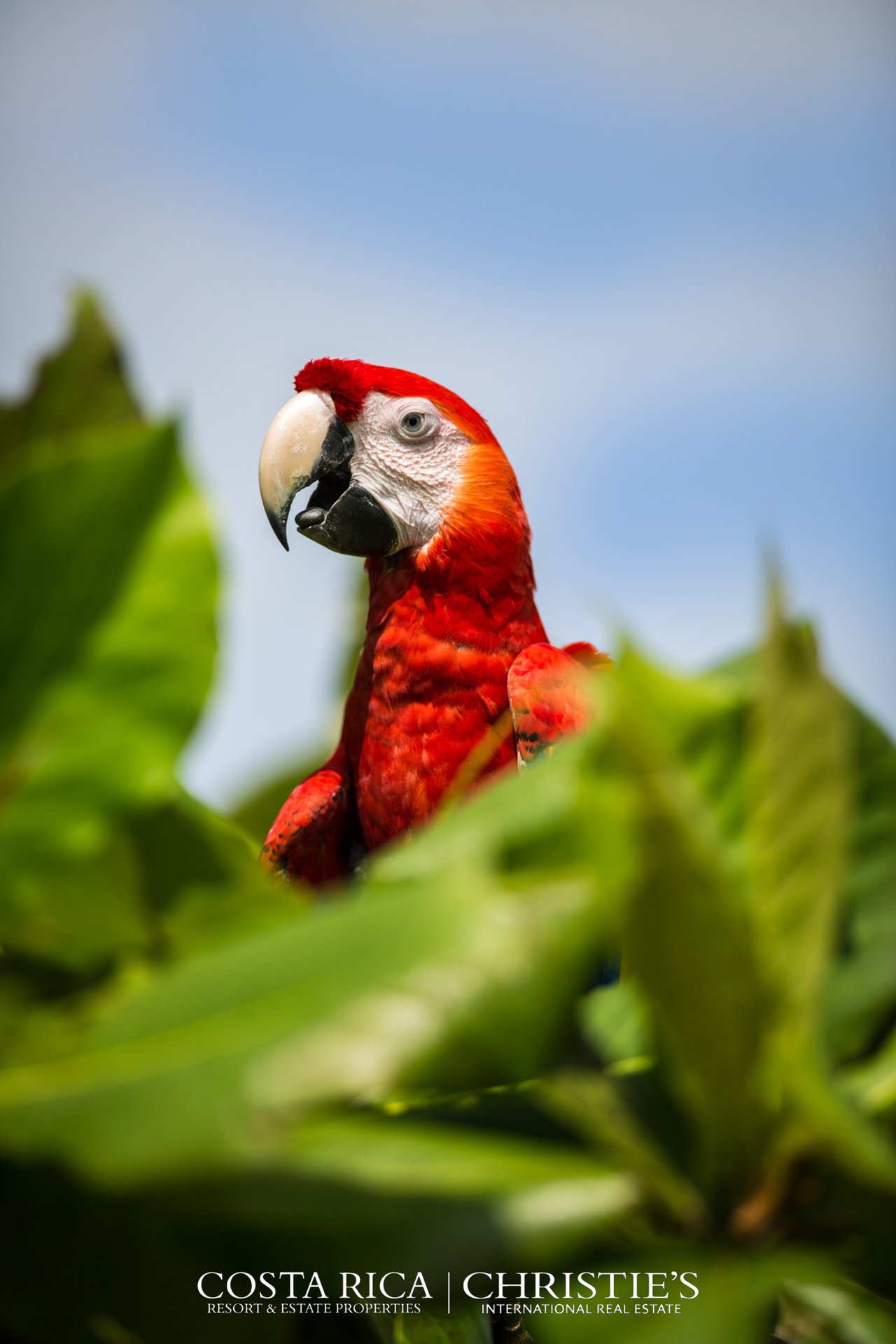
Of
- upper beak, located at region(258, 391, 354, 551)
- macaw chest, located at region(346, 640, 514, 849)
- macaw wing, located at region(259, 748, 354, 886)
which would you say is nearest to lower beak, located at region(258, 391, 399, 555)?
upper beak, located at region(258, 391, 354, 551)

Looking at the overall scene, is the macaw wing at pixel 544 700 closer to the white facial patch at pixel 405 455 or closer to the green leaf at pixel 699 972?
the white facial patch at pixel 405 455

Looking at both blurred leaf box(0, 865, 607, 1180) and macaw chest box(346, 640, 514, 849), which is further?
macaw chest box(346, 640, 514, 849)

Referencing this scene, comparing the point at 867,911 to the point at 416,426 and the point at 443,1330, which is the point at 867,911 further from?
the point at 416,426

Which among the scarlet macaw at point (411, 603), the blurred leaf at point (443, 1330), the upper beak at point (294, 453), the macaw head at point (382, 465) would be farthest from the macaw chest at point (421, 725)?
the blurred leaf at point (443, 1330)

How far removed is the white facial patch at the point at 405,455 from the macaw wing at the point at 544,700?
41 centimetres

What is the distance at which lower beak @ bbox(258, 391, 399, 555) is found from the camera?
1778 millimetres

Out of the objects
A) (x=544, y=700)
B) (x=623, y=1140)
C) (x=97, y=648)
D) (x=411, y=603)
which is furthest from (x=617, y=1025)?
(x=411, y=603)

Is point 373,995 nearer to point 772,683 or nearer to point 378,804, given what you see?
point 772,683

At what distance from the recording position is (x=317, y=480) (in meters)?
1.85

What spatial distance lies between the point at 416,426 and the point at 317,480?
20 cm

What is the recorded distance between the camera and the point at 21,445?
35cm

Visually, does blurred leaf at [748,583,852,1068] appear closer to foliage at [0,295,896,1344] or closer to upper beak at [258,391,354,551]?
foliage at [0,295,896,1344]

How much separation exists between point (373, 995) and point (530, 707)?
4.02 feet

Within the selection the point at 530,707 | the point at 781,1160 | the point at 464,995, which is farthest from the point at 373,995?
the point at 530,707
